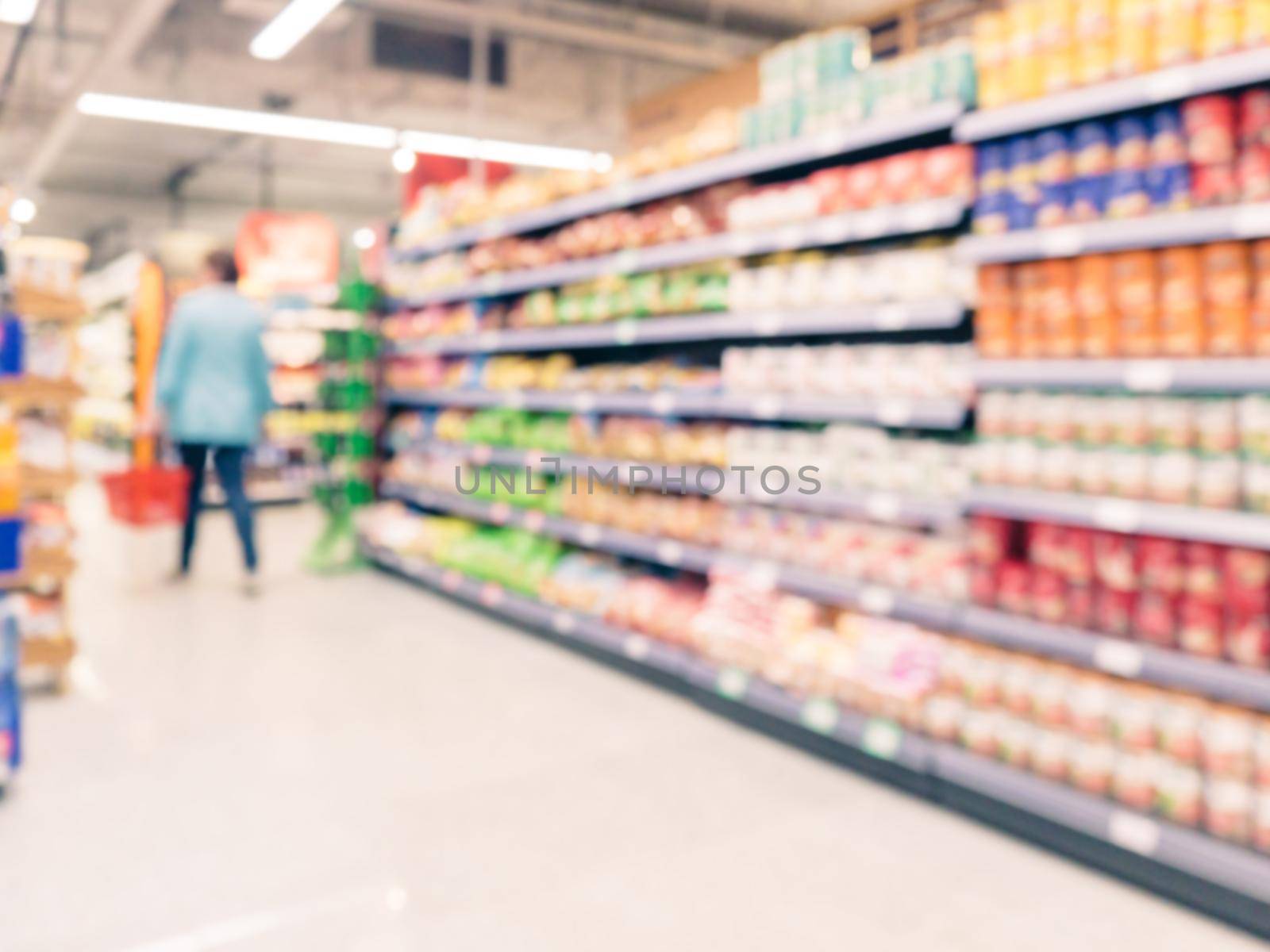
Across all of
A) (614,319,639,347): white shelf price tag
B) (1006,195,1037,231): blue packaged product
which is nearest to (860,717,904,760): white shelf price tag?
(1006,195,1037,231): blue packaged product

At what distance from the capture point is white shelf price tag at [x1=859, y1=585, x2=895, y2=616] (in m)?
3.30

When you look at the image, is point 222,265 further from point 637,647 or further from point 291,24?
point 637,647

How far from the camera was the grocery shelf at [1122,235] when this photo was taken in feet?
7.87

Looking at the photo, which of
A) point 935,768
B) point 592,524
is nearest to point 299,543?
point 592,524

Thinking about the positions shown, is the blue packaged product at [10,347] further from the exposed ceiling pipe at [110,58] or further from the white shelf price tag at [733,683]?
the exposed ceiling pipe at [110,58]

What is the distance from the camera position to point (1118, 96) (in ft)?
8.66

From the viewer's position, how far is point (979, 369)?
→ 9.80 feet

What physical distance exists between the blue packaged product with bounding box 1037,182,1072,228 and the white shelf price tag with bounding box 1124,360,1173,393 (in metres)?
0.45

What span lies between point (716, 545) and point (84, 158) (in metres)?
16.8

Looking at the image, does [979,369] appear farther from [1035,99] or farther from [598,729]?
[598,729]

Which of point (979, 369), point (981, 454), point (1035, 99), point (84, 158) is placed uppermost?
point (84, 158)

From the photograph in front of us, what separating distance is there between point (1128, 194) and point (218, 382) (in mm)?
4717

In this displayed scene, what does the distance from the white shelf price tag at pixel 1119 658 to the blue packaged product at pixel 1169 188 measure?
1100mm

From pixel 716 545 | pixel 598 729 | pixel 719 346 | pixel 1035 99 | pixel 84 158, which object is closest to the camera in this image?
pixel 1035 99
